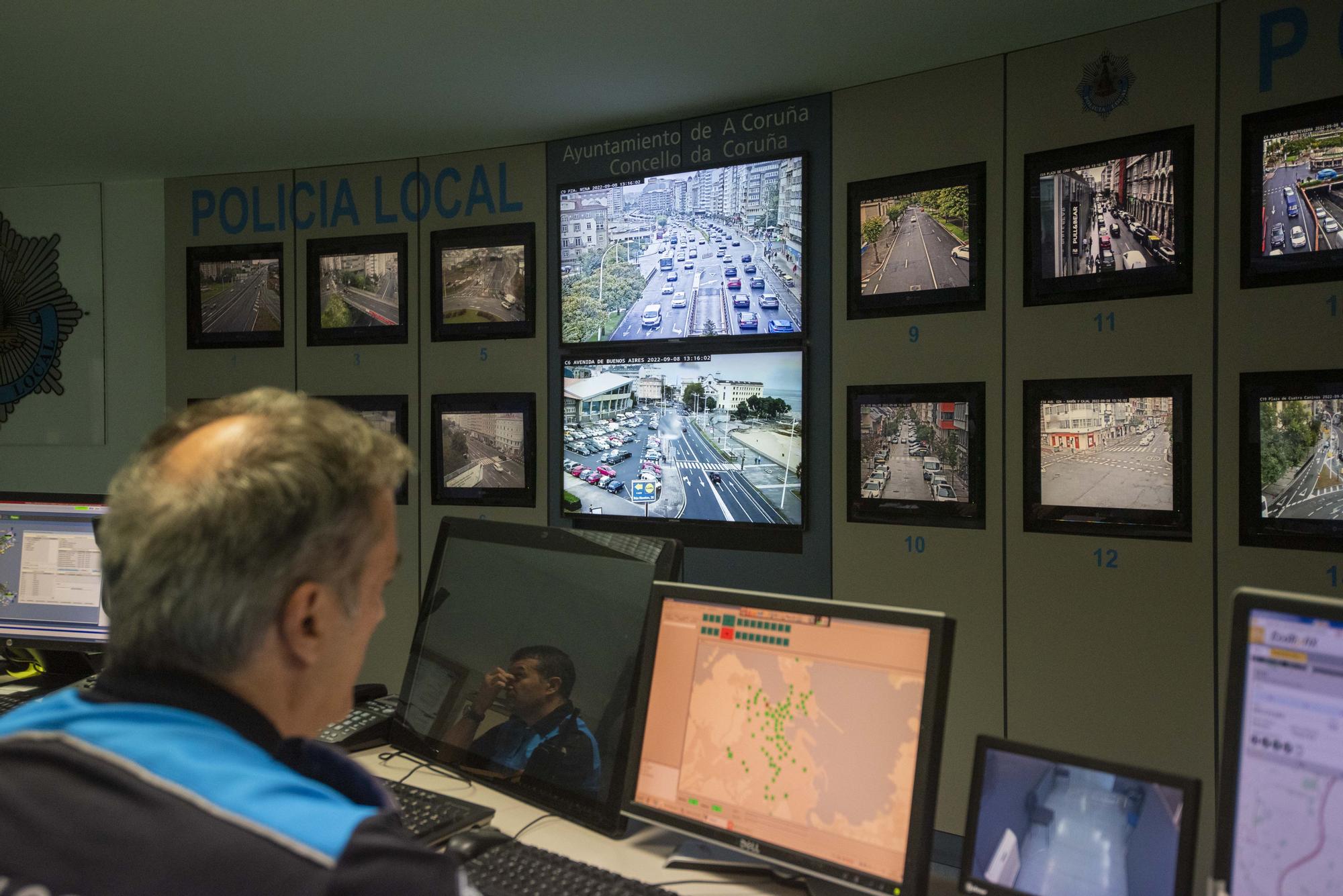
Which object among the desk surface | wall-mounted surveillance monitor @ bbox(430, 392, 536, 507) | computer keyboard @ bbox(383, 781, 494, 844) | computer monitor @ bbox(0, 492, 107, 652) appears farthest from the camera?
wall-mounted surveillance monitor @ bbox(430, 392, 536, 507)

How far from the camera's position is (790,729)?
1.17m

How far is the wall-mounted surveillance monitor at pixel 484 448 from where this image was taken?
12.0 ft

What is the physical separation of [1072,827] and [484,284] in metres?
3.17

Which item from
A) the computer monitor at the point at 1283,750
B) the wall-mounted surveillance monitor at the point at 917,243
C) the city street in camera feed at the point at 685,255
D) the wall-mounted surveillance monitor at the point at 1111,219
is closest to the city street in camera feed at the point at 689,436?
the city street in camera feed at the point at 685,255

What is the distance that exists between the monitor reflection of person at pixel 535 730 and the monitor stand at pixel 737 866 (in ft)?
0.55

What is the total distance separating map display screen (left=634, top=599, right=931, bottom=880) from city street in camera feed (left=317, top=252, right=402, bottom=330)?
116 inches

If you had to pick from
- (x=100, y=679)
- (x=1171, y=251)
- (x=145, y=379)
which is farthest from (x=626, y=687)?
(x=145, y=379)

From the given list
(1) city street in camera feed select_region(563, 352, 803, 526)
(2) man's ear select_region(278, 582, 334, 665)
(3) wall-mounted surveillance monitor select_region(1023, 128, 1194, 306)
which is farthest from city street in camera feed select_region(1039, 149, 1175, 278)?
(2) man's ear select_region(278, 582, 334, 665)

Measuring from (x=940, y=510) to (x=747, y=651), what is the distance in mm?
1865

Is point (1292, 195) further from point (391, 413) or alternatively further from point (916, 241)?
point (391, 413)

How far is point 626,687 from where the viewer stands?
137 cm

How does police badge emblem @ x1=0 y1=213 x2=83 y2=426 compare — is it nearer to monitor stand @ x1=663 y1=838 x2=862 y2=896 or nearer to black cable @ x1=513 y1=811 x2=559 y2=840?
black cable @ x1=513 y1=811 x2=559 y2=840

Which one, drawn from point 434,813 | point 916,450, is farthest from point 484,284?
point 434,813

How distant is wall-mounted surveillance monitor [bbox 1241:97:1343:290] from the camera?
7.60 ft
